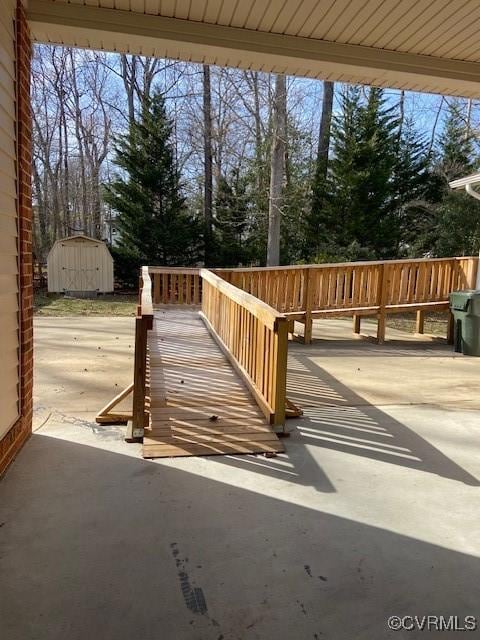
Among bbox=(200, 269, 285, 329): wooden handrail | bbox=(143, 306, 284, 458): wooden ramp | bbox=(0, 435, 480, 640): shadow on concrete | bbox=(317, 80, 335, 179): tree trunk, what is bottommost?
bbox=(0, 435, 480, 640): shadow on concrete

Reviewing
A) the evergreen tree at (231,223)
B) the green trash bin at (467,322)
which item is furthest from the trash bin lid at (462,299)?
the evergreen tree at (231,223)

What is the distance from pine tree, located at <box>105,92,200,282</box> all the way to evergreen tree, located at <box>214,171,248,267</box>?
103 centimetres

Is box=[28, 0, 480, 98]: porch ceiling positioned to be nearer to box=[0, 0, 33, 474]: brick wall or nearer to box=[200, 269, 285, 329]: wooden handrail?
box=[0, 0, 33, 474]: brick wall

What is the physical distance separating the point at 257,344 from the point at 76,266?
42.3 feet

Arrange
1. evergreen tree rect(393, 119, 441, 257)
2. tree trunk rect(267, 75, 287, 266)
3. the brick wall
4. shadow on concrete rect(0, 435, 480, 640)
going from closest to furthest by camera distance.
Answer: shadow on concrete rect(0, 435, 480, 640), the brick wall, tree trunk rect(267, 75, 287, 266), evergreen tree rect(393, 119, 441, 257)

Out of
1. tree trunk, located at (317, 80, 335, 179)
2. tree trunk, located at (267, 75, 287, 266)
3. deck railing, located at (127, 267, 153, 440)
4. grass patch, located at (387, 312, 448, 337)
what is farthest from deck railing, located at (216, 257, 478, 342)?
tree trunk, located at (317, 80, 335, 179)

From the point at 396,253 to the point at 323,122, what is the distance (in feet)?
17.9

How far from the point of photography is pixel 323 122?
685 inches

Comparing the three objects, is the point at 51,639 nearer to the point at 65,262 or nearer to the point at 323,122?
the point at 65,262

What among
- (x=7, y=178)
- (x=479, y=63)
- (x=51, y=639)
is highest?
(x=479, y=63)

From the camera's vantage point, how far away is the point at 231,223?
17.5 m

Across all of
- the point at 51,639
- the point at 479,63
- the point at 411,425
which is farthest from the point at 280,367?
the point at 479,63

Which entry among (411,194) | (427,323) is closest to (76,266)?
(427,323)

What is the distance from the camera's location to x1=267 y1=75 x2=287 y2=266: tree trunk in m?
14.4
